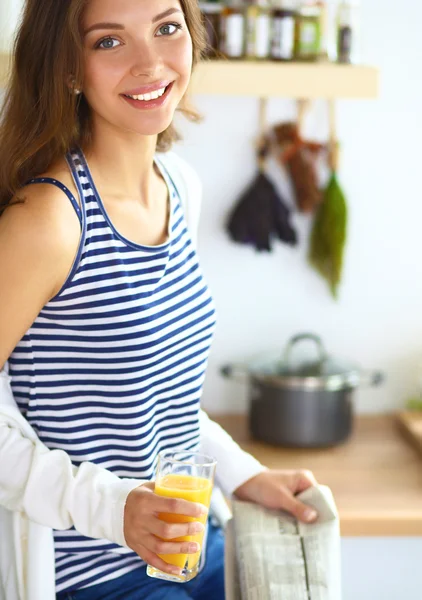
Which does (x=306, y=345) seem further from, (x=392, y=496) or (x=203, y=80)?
(x=203, y=80)

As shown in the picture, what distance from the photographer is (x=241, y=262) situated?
212 centimetres

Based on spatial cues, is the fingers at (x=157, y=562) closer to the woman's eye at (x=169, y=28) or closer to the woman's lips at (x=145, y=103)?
the woman's lips at (x=145, y=103)

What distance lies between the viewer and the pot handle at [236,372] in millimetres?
2094

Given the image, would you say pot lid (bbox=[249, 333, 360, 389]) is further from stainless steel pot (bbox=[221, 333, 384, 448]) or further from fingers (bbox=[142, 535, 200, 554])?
fingers (bbox=[142, 535, 200, 554])

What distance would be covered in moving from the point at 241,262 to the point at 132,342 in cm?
105

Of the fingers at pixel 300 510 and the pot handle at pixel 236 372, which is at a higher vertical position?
the fingers at pixel 300 510

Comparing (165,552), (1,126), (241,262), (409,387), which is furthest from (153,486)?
(409,387)

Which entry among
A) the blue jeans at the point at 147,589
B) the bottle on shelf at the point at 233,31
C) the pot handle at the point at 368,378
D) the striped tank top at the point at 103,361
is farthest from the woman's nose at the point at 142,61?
the pot handle at the point at 368,378

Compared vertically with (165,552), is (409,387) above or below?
below

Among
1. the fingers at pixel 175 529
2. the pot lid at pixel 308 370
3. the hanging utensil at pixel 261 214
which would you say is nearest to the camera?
the fingers at pixel 175 529

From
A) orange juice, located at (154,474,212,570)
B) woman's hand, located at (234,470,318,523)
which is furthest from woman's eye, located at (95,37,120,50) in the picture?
woman's hand, located at (234,470,318,523)

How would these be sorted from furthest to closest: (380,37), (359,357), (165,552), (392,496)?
1. (359,357)
2. (380,37)
3. (392,496)
4. (165,552)

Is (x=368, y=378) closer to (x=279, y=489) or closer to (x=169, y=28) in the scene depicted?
(x=279, y=489)

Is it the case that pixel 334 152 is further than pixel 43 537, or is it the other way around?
pixel 334 152
